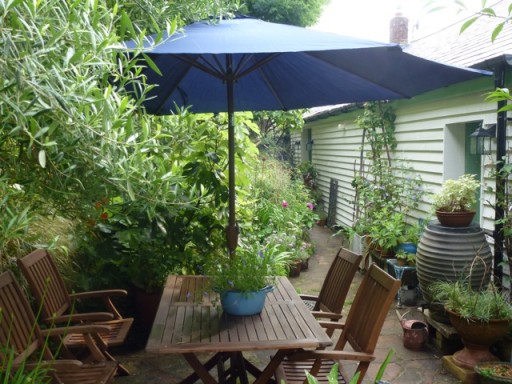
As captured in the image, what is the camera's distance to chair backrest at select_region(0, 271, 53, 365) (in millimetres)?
2668

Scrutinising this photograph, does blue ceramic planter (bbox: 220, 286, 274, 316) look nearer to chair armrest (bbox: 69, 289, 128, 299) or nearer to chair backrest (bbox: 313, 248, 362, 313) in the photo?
chair backrest (bbox: 313, 248, 362, 313)

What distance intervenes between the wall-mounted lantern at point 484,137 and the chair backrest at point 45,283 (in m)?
3.85

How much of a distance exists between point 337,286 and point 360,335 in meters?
0.71

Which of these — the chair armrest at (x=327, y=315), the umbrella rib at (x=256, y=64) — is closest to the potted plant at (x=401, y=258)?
the chair armrest at (x=327, y=315)

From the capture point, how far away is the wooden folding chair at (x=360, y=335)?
2576mm

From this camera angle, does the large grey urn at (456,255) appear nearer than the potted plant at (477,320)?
No

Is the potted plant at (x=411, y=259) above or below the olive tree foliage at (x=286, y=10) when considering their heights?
below

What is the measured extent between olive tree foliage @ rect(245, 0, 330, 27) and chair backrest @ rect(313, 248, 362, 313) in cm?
1004

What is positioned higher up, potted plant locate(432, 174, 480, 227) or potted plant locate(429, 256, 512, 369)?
potted plant locate(432, 174, 480, 227)

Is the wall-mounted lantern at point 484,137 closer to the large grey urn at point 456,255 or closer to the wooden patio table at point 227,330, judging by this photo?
the large grey urn at point 456,255

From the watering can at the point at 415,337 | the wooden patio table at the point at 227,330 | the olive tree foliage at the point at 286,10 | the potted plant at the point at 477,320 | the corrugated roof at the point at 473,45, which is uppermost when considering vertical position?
the olive tree foliage at the point at 286,10

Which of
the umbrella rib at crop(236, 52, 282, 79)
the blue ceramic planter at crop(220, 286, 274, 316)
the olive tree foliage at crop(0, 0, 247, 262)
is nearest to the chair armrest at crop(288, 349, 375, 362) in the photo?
the blue ceramic planter at crop(220, 286, 274, 316)

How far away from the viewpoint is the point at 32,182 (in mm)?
2309

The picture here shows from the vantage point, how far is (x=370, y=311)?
2811mm
